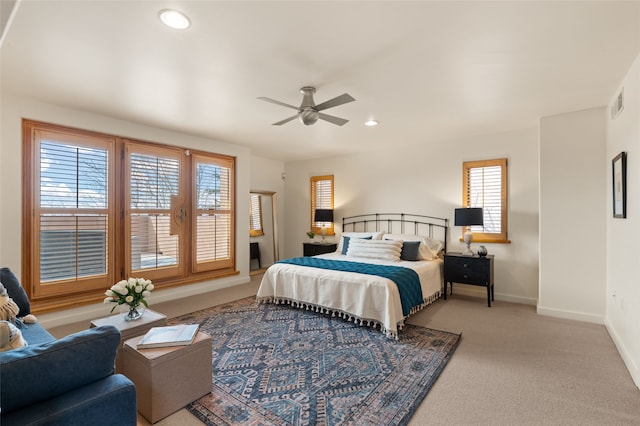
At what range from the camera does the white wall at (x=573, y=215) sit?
364cm

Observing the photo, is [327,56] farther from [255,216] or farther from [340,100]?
[255,216]

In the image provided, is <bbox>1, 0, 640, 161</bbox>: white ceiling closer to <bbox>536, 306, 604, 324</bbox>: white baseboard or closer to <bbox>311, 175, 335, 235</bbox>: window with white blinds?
<bbox>536, 306, 604, 324</bbox>: white baseboard

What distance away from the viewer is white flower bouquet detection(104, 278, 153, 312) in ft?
8.02

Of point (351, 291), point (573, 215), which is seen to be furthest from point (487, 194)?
point (351, 291)

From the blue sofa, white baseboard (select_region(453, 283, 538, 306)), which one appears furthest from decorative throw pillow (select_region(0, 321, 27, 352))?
white baseboard (select_region(453, 283, 538, 306))

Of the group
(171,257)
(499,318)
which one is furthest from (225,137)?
(499,318)

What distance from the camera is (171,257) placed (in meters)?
4.81

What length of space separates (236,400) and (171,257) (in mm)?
3212

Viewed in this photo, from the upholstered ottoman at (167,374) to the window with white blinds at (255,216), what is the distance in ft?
15.2

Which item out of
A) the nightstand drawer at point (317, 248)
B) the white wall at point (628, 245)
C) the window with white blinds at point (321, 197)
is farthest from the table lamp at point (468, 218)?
the window with white blinds at point (321, 197)

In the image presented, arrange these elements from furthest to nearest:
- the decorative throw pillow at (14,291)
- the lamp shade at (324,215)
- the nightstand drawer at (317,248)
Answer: the lamp shade at (324,215) < the nightstand drawer at (317,248) < the decorative throw pillow at (14,291)

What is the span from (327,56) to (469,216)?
321cm

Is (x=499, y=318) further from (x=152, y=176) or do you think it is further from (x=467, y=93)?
(x=152, y=176)

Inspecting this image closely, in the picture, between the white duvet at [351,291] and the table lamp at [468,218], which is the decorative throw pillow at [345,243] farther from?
the table lamp at [468,218]
